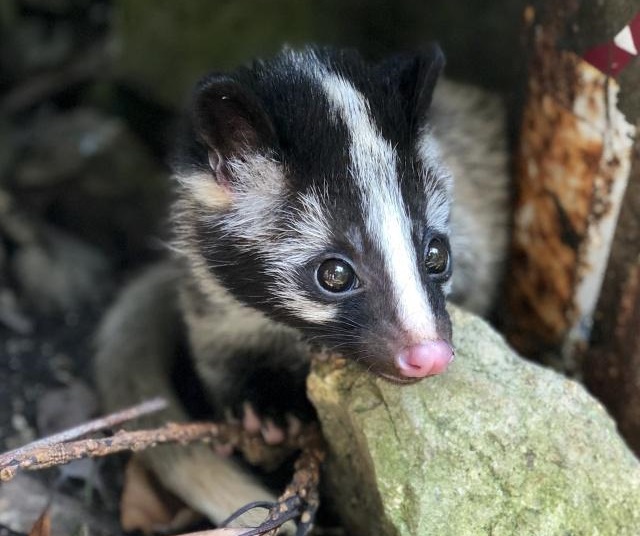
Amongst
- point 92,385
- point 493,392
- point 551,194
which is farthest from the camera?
point 92,385

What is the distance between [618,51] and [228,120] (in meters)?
1.24

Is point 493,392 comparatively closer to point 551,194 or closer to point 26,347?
point 551,194

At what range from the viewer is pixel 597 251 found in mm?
2988

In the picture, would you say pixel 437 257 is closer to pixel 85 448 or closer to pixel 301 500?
pixel 301 500

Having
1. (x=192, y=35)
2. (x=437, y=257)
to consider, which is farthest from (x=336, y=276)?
(x=192, y=35)

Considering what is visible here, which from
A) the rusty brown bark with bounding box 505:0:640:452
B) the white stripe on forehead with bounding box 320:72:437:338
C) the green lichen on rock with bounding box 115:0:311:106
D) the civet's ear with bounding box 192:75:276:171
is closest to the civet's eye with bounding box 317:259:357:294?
the white stripe on forehead with bounding box 320:72:437:338

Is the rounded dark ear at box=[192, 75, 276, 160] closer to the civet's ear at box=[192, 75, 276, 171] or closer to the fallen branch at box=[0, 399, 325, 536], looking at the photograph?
the civet's ear at box=[192, 75, 276, 171]

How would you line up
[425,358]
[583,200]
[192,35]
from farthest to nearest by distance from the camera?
[192,35], [583,200], [425,358]

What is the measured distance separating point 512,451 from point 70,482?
61.3 inches

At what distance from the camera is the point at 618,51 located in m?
2.66

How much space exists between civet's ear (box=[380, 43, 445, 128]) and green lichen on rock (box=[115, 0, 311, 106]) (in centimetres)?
181

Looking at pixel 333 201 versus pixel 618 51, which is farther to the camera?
pixel 618 51

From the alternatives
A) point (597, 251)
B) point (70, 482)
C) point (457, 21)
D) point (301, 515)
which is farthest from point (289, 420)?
point (457, 21)

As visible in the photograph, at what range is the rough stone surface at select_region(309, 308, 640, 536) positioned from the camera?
224 centimetres
